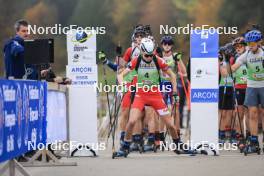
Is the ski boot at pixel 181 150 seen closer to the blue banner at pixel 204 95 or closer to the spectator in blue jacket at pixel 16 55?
the blue banner at pixel 204 95

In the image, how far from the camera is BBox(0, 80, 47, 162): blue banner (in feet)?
29.7

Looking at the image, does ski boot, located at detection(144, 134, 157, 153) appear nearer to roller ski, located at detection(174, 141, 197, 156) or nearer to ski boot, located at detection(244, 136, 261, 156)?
roller ski, located at detection(174, 141, 197, 156)

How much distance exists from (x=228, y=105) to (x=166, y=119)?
3.88 meters

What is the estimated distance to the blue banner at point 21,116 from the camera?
9.05 meters

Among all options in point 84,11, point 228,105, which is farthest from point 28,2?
point 228,105

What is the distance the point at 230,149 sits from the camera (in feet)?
53.3

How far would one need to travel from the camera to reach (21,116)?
32.5 ft

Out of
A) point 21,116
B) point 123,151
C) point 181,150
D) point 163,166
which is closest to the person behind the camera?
point 21,116

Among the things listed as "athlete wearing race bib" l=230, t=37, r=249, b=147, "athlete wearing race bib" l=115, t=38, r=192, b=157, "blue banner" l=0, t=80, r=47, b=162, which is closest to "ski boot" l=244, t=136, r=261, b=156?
"athlete wearing race bib" l=115, t=38, r=192, b=157

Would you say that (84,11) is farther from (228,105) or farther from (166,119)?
(166,119)

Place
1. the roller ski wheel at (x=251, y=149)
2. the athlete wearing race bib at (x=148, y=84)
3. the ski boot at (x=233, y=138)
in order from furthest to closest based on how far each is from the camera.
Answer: the ski boot at (x=233, y=138) < the roller ski wheel at (x=251, y=149) < the athlete wearing race bib at (x=148, y=84)

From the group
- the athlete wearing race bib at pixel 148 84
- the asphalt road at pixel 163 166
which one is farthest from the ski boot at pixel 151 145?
the athlete wearing race bib at pixel 148 84

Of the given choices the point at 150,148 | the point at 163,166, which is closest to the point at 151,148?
Result: the point at 150,148

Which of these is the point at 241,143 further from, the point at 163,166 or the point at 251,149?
the point at 163,166
